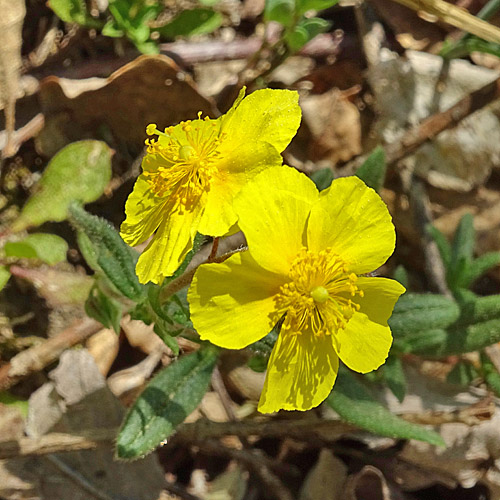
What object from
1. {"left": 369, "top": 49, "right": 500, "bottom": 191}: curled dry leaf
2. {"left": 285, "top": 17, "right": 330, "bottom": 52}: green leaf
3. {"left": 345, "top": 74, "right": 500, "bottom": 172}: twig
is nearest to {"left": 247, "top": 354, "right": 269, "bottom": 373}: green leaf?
{"left": 345, "top": 74, "right": 500, "bottom": 172}: twig

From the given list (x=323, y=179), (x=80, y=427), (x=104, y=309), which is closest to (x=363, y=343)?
(x=323, y=179)

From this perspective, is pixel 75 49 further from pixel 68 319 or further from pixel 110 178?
pixel 68 319

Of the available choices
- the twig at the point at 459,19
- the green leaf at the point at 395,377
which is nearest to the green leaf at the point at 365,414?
the green leaf at the point at 395,377

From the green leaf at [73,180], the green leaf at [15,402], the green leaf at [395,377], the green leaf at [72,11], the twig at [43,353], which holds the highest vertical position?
the green leaf at [72,11]

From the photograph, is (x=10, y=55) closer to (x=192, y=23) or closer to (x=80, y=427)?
(x=192, y=23)

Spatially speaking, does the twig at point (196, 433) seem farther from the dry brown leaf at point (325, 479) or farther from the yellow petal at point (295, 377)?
the yellow petal at point (295, 377)

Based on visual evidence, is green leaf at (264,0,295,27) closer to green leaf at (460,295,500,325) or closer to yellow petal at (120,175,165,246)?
yellow petal at (120,175,165,246)
